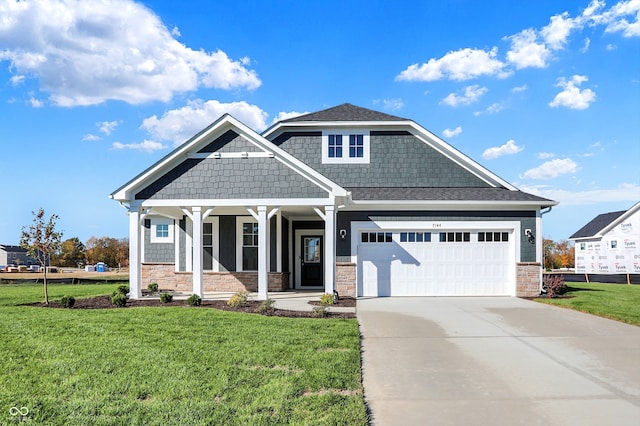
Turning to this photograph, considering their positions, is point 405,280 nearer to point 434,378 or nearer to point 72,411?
point 434,378

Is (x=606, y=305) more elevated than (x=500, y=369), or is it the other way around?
(x=500, y=369)

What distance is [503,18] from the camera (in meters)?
15.1

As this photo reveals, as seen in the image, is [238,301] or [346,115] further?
[346,115]

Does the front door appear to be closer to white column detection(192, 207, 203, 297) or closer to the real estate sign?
white column detection(192, 207, 203, 297)

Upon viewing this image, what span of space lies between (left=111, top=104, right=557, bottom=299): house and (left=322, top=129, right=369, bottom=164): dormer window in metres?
0.04

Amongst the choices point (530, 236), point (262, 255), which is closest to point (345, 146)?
point (262, 255)

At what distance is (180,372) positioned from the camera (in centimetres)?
600

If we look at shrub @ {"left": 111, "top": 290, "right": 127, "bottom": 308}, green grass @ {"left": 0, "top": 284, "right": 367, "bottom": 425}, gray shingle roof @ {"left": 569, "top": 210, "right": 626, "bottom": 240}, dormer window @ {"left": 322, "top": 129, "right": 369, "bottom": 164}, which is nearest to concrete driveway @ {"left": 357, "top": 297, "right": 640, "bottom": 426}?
green grass @ {"left": 0, "top": 284, "right": 367, "bottom": 425}

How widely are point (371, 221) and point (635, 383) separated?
34.5ft

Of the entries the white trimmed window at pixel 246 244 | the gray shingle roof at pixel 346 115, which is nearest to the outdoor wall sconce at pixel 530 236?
the gray shingle roof at pixel 346 115

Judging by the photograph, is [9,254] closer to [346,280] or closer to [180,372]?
[346,280]

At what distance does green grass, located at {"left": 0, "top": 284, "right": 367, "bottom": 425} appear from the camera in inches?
183

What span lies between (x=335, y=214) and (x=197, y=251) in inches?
171

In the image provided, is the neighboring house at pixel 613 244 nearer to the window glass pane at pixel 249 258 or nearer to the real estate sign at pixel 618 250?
the real estate sign at pixel 618 250
